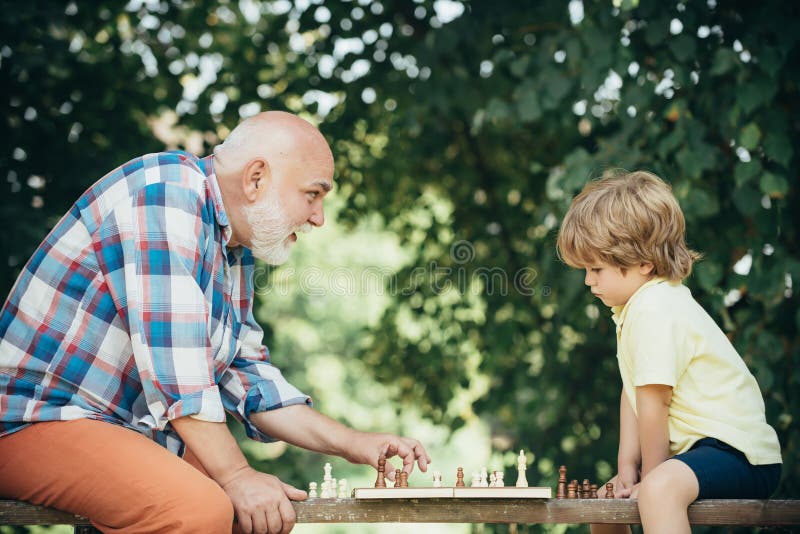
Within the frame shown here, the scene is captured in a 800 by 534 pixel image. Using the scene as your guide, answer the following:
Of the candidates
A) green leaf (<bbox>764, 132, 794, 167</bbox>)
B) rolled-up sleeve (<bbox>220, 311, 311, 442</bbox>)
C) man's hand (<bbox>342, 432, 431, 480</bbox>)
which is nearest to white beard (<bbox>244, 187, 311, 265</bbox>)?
rolled-up sleeve (<bbox>220, 311, 311, 442</bbox>)

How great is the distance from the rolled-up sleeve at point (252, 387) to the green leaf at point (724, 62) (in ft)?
6.58

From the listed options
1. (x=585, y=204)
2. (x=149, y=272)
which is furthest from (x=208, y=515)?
(x=585, y=204)

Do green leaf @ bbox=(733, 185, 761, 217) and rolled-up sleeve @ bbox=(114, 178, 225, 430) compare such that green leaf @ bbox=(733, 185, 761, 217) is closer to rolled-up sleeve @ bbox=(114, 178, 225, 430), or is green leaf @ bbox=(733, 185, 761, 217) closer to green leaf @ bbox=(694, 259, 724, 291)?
green leaf @ bbox=(694, 259, 724, 291)

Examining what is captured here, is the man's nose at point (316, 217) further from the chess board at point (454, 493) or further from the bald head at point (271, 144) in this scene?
the chess board at point (454, 493)

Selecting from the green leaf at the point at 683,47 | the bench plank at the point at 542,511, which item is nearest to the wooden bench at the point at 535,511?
the bench plank at the point at 542,511

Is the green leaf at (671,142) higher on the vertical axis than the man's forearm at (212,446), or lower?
higher

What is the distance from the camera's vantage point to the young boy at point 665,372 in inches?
90.4

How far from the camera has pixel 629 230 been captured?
2.54 meters

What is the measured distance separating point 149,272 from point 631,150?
239cm

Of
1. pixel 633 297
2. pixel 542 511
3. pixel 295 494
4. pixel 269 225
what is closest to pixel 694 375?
pixel 633 297

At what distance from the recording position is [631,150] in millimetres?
3865

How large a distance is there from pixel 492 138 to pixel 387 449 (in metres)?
3.86

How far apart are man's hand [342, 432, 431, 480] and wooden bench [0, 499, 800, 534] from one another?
19 cm

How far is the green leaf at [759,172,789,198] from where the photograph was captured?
3381 millimetres
